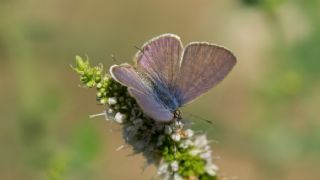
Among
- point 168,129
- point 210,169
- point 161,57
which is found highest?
point 161,57

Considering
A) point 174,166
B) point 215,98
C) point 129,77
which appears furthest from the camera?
point 215,98

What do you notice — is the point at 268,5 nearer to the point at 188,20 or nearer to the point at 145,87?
the point at 145,87

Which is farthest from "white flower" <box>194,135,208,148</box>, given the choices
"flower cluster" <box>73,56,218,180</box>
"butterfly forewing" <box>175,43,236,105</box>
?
"butterfly forewing" <box>175,43,236,105</box>

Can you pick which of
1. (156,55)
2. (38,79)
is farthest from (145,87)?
(38,79)

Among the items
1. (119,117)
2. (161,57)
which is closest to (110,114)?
(119,117)

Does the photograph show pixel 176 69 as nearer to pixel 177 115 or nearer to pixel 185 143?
pixel 177 115

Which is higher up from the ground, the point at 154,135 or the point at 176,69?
the point at 176,69

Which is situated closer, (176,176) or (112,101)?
(112,101)
